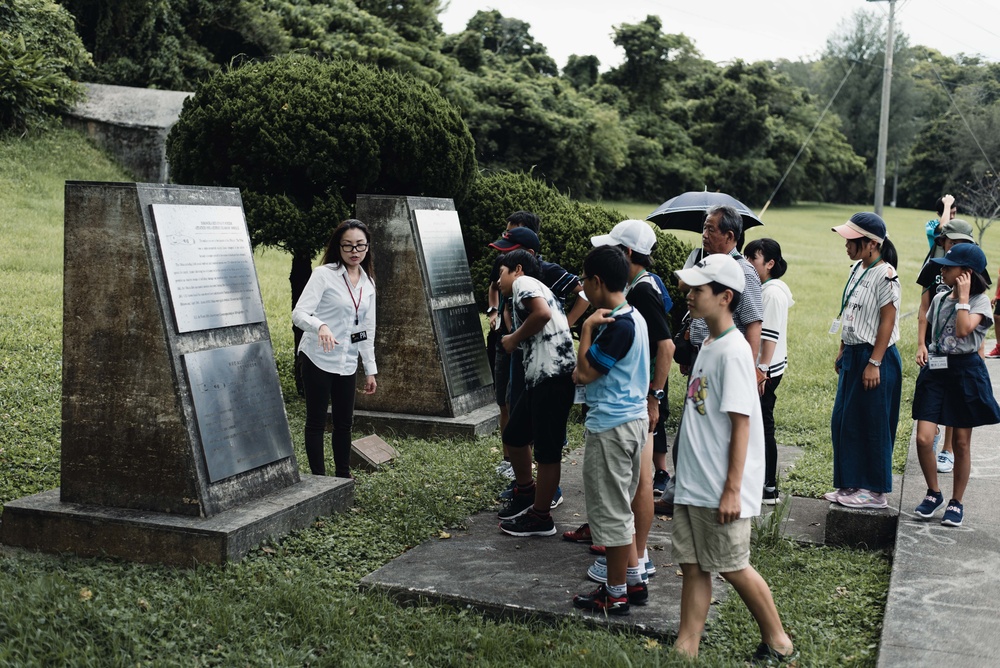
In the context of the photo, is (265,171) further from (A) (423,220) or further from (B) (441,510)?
(B) (441,510)

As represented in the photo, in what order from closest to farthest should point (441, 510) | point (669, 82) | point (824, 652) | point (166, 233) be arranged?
point (824, 652)
point (166, 233)
point (441, 510)
point (669, 82)

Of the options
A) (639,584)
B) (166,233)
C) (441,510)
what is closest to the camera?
(639,584)

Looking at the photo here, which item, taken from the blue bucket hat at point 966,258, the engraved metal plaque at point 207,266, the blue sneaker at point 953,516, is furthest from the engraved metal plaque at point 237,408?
the blue bucket hat at point 966,258

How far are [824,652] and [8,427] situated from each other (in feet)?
18.4

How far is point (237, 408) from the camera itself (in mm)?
5453

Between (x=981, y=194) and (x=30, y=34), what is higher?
(x=30, y=34)

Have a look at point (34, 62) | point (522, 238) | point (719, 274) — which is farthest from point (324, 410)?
point (34, 62)

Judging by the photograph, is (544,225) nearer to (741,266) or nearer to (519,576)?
(741,266)

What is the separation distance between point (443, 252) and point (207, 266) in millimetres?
3325

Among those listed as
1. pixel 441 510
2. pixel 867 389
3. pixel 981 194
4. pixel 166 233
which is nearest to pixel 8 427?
pixel 166 233

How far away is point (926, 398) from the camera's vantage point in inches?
226

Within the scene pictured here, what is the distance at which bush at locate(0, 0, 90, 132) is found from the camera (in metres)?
17.8

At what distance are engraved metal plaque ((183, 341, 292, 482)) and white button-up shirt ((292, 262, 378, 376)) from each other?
0.30 meters

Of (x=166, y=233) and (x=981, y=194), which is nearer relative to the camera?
(x=166, y=233)
